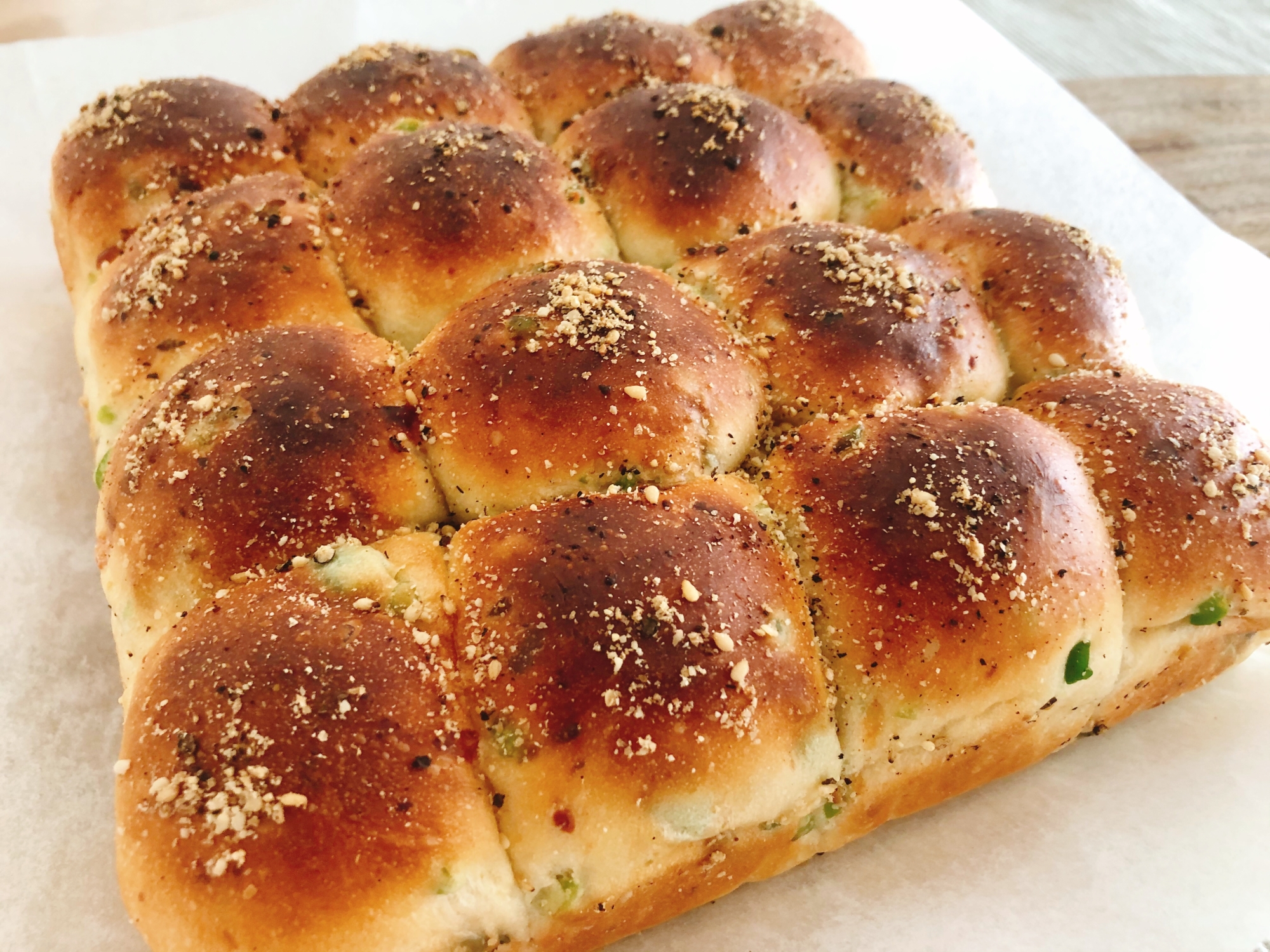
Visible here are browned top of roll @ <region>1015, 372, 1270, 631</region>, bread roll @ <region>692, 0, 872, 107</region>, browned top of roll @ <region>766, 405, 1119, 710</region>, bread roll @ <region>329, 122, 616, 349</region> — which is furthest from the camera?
bread roll @ <region>692, 0, 872, 107</region>

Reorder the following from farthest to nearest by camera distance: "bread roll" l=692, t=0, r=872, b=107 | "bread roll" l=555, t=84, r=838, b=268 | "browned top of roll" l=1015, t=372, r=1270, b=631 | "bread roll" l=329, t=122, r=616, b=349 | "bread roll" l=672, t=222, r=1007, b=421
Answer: "bread roll" l=692, t=0, r=872, b=107, "bread roll" l=555, t=84, r=838, b=268, "bread roll" l=329, t=122, r=616, b=349, "bread roll" l=672, t=222, r=1007, b=421, "browned top of roll" l=1015, t=372, r=1270, b=631

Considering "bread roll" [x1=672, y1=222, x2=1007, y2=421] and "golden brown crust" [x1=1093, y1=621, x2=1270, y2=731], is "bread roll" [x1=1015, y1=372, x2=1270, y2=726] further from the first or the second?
"bread roll" [x1=672, y1=222, x2=1007, y2=421]

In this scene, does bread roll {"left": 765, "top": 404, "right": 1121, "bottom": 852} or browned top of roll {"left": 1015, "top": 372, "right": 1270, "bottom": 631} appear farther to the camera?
browned top of roll {"left": 1015, "top": 372, "right": 1270, "bottom": 631}

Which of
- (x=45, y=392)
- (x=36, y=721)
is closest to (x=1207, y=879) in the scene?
(x=36, y=721)

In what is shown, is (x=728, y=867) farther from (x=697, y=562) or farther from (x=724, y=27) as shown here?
(x=724, y=27)

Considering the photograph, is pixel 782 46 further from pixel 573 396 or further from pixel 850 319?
pixel 573 396

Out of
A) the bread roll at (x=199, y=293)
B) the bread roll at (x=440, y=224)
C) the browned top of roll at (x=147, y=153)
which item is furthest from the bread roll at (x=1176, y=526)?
the browned top of roll at (x=147, y=153)

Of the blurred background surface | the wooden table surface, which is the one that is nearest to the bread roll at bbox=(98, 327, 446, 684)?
the blurred background surface
